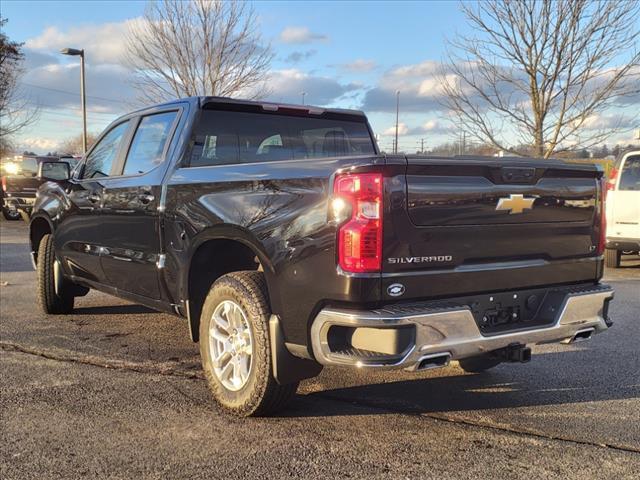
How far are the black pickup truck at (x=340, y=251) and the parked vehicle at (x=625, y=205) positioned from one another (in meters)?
6.44

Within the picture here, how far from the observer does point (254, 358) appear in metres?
3.46

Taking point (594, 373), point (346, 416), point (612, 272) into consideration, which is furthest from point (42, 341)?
point (612, 272)

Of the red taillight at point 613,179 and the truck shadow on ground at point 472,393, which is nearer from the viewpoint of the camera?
the truck shadow on ground at point 472,393

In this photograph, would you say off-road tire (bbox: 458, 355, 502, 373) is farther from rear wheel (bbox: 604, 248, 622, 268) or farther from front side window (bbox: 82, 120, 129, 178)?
rear wheel (bbox: 604, 248, 622, 268)

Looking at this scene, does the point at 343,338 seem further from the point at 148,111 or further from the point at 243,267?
the point at 148,111

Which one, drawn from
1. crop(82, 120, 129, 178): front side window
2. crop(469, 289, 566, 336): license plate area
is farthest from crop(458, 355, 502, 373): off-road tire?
crop(82, 120, 129, 178): front side window

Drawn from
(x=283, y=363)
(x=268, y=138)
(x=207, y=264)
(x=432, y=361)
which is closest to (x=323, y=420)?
(x=283, y=363)

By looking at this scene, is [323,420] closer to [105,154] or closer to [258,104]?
[258,104]

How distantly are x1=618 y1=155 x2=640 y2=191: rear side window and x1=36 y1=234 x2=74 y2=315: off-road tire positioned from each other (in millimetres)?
8435

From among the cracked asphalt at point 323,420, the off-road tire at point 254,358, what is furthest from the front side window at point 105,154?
the off-road tire at point 254,358

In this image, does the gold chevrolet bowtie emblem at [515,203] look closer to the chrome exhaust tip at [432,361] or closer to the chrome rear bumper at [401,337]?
the chrome rear bumper at [401,337]

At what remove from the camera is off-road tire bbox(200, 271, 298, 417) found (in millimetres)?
3387

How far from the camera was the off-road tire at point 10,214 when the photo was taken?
65.8 ft

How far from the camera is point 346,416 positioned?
369cm
